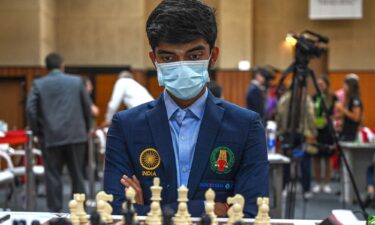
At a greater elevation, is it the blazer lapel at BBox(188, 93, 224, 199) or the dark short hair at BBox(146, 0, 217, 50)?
the dark short hair at BBox(146, 0, 217, 50)

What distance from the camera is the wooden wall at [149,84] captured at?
42.7ft

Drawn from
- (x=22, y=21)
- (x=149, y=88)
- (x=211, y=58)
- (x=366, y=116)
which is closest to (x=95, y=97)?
(x=149, y=88)

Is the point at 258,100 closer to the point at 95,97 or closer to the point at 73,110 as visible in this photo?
the point at 73,110

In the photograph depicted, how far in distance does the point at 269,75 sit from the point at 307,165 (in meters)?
1.32

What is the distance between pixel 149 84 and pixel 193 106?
11.8 m

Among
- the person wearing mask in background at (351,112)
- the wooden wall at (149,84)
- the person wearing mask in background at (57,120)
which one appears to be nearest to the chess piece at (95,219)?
the person wearing mask in background at (57,120)

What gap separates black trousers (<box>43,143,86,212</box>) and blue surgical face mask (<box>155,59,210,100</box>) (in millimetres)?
4356

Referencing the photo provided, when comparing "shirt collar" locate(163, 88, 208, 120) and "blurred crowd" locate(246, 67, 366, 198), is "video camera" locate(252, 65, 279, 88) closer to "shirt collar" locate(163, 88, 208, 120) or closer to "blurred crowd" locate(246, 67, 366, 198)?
"blurred crowd" locate(246, 67, 366, 198)

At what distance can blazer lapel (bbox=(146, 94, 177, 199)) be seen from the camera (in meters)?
1.75

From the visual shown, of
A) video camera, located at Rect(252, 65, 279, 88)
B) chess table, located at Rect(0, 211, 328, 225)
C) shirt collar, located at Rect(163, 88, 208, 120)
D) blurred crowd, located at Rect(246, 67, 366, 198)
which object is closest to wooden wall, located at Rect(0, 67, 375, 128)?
video camera, located at Rect(252, 65, 279, 88)

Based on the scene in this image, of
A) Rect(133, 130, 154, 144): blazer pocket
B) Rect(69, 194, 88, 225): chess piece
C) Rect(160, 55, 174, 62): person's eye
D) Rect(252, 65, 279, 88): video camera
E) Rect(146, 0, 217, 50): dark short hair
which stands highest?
Rect(252, 65, 279, 88): video camera

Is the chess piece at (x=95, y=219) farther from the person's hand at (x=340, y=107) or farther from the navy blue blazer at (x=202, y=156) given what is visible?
the person's hand at (x=340, y=107)

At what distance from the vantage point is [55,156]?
598 centimetres

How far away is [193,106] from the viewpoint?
1.83 meters
